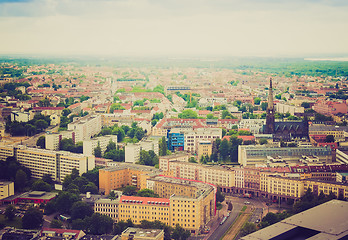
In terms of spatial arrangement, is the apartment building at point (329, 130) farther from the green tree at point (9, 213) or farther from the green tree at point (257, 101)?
the green tree at point (9, 213)

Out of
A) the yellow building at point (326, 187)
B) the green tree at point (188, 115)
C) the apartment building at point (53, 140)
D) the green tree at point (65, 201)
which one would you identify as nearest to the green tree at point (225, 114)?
the green tree at point (188, 115)

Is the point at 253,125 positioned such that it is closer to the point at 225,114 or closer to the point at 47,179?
the point at 225,114

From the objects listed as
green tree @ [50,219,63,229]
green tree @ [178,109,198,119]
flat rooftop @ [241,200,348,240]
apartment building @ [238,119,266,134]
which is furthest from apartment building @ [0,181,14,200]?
green tree @ [178,109,198,119]

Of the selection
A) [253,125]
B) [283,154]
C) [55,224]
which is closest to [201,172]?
[283,154]

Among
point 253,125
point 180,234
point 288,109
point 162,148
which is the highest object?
point 288,109

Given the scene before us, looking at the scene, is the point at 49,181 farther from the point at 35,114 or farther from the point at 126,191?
the point at 35,114
